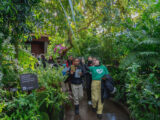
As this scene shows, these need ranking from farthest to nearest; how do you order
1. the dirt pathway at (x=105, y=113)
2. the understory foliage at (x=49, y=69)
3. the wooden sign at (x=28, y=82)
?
the dirt pathway at (x=105, y=113) < the wooden sign at (x=28, y=82) < the understory foliage at (x=49, y=69)

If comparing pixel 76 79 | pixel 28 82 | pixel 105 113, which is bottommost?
pixel 105 113

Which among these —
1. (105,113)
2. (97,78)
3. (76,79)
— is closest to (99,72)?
(97,78)

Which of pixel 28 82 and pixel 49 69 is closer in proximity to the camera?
pixel 28 82

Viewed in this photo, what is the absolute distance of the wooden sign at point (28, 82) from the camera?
91.7 inches

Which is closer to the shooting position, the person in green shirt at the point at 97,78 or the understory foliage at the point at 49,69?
the understory foliage at the point at 49,69

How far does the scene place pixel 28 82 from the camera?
2365 millimetres

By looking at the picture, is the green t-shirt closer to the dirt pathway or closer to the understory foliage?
the understory foliage

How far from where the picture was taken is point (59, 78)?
130 inches

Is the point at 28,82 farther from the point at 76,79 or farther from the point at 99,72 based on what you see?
the point at 99,72

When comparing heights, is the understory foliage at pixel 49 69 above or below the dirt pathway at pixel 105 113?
above

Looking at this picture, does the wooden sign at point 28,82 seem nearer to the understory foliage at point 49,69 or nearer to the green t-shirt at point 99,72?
the understory foliage at point 49,69

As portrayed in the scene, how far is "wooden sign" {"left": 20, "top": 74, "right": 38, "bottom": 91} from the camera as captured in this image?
7.64ft

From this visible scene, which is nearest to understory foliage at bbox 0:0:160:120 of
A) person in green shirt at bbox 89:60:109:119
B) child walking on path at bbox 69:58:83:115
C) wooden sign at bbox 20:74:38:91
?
wooden sign at bbox 20:74:38:91

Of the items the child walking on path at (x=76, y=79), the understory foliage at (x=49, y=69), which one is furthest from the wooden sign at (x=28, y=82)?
the child walking on path at (x=76, y=79)
